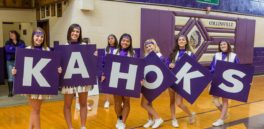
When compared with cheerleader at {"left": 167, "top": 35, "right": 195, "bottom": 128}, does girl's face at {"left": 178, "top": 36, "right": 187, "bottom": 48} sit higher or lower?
higher

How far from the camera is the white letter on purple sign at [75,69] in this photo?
2.86 metres

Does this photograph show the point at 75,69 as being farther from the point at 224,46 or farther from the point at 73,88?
the point at 224,46

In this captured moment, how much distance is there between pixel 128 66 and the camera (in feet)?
10.4

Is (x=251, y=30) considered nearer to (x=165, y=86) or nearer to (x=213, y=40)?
(x=213, y=40)

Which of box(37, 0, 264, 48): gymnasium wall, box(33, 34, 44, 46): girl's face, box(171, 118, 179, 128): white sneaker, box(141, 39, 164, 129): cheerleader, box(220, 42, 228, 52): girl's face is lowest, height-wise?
box(171, 118, 179, 128): white sneaker

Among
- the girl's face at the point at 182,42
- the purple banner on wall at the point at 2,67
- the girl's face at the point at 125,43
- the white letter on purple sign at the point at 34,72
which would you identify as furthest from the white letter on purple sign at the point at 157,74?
the purple banner on wall at the point at 2,67

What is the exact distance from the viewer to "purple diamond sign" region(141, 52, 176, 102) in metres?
3.33

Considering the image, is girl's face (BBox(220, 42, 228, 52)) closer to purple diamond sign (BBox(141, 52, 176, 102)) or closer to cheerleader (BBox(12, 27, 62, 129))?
purple diamond sign (BBox(141, 52, 176, 102))

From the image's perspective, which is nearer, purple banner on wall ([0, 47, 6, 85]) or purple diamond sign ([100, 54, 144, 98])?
purple diamond sign ([100, 54, 144, 98])

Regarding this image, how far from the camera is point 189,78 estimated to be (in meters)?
3.48

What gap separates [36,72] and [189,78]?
1852 mm

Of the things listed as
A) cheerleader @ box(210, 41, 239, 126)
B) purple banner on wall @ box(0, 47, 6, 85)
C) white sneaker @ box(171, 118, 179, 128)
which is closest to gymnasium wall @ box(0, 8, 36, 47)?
purple banner on wall @ box(0, 47, 6, 85)

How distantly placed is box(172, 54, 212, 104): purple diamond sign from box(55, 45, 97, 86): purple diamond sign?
43.3 inches

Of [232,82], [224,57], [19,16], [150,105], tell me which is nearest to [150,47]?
[150,105]
